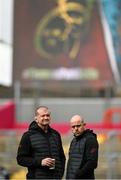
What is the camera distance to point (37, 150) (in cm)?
838

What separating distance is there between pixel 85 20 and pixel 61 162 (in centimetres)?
1709

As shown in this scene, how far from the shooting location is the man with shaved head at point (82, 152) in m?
8.19

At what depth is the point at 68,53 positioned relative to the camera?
25266 millimetres

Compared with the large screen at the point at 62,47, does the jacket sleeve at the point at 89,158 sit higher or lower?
lower

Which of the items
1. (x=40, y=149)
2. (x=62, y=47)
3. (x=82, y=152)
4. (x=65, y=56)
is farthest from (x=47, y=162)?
(x=65, y=56)

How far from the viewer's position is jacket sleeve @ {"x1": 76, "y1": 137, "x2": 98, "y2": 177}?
8164mm

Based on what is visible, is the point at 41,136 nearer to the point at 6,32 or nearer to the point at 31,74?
the point at 6,32

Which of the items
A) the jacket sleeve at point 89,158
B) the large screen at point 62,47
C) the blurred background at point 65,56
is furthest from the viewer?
the large screen at point 62,47

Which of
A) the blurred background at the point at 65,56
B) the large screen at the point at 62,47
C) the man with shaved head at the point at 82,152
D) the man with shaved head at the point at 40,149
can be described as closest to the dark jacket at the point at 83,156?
the man with shaved head at the point at 82,152

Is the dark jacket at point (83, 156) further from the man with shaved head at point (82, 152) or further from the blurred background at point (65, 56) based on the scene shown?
the blurred background at point (65, 56)

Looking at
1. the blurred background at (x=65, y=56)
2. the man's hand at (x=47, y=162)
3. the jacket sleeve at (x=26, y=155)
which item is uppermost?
the blurred background at (x=65, y=56)

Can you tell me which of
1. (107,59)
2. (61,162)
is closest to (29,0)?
(107,59)

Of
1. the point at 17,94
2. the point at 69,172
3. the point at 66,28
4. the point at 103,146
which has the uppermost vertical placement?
the point at 66,28

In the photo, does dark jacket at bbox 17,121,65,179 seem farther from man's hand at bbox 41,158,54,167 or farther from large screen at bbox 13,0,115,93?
large screen at bbox 13,0,115,93
